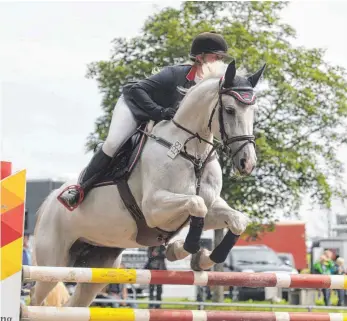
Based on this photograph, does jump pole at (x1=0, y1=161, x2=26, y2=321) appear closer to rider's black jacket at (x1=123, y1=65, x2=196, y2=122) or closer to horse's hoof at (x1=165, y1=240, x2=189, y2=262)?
horse's hoof at (x1=165, y1=240, x2=189, y2=262)

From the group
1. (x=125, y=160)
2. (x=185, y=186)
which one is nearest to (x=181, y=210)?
(x=185, y=186)

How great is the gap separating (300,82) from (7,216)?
41.4 feet

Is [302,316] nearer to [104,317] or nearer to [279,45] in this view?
[104,317]

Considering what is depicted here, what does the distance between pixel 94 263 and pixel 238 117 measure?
191 centimetres

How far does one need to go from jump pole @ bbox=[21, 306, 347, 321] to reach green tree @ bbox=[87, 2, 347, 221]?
1049cm

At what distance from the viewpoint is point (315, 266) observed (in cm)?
1453

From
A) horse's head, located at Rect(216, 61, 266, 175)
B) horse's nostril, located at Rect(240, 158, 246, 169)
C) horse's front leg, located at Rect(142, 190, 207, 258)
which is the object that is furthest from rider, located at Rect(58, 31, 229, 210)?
horse's nostril, located at Rect(240, 158, 246, 169)

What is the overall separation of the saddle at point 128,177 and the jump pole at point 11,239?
162 cm

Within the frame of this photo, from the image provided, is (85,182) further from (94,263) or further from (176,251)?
(176,251)

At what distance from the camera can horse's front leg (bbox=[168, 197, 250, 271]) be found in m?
4.79

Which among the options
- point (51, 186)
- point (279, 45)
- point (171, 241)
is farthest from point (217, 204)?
point (51, 186)

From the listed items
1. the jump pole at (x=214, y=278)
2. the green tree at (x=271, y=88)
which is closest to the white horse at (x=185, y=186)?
the jump pole at (x=214, y=278)

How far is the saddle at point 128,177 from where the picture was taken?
214 inches

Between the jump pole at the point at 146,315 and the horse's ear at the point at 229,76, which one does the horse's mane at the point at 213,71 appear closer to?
the horse's ear at the point at 229,76
